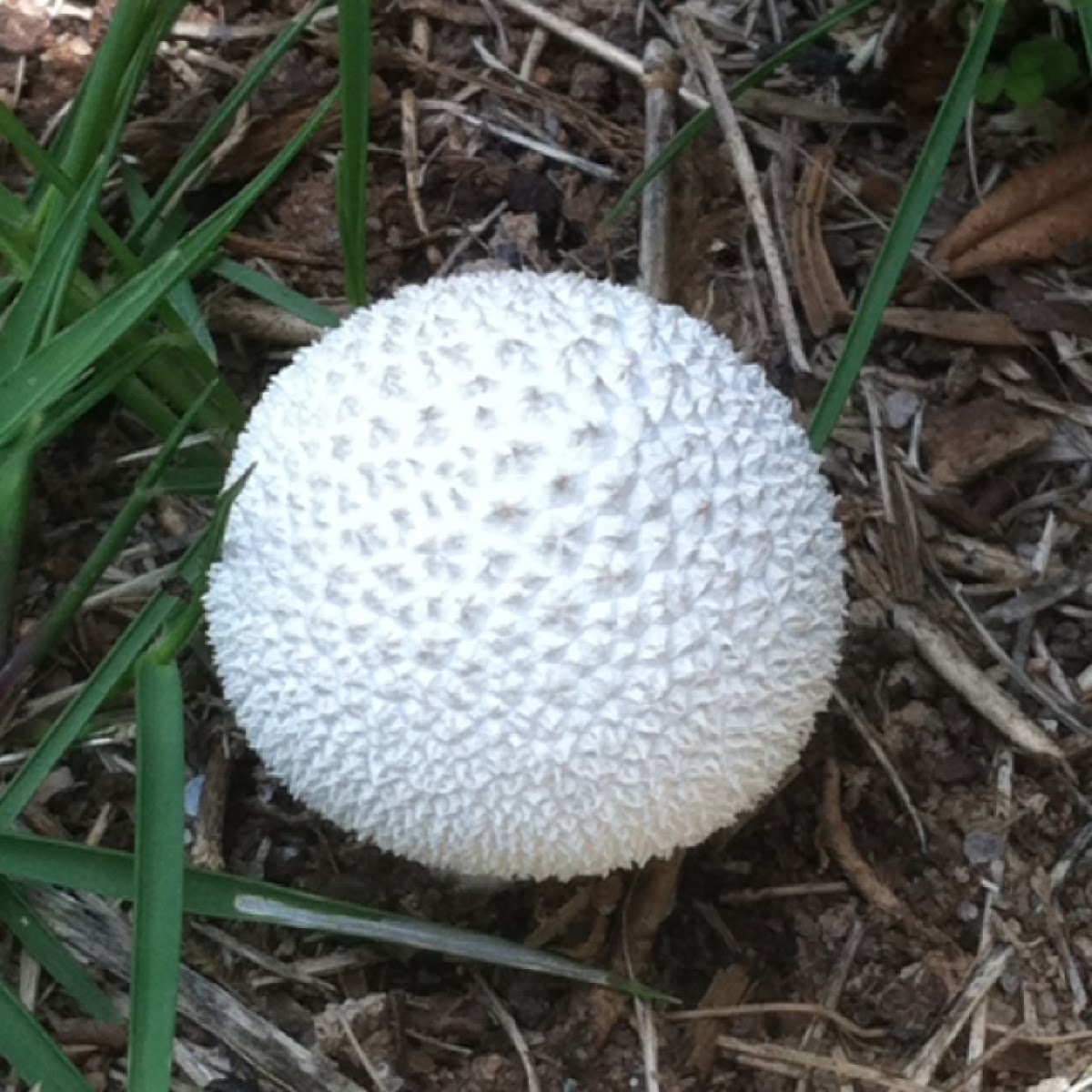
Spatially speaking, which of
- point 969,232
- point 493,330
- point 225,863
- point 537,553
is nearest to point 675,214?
point 969,232

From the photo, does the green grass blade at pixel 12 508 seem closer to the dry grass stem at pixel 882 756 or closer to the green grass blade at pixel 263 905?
the green grass blade at pixel 263 905

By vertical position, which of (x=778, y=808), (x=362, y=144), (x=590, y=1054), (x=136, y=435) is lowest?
(x=590, y=1054)

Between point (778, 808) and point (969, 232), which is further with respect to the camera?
point (969, 232)

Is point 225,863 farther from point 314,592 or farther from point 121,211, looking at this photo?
point 121,211

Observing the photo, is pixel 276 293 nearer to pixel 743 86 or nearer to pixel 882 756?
pixel 743 86

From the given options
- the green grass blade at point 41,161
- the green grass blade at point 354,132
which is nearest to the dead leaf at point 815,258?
A: the green grass blade at point 354,132

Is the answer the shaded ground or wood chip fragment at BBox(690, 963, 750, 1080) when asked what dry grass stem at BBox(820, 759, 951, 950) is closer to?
the shaded ground
